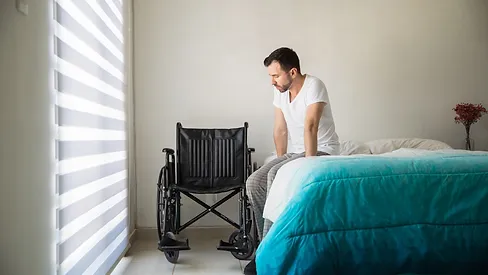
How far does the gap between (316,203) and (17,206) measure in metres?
0.96

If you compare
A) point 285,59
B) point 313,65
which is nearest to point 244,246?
point 285,59

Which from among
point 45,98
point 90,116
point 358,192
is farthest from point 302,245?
point 90,116

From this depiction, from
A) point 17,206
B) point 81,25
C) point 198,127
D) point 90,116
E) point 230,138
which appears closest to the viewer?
point 17,206

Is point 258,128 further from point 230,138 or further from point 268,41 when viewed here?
point 268,41

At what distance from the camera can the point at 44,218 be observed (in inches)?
62.5

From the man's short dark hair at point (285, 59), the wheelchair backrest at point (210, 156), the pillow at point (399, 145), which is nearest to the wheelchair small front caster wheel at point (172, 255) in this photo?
the wheelchair backrest at point (210, 156)

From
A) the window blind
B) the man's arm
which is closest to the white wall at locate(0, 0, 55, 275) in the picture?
the window blind

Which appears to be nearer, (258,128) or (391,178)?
(391,178)

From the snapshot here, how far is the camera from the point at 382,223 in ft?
5.45

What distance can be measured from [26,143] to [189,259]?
182 centimetres

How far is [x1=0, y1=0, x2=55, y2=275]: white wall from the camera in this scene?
1.32m

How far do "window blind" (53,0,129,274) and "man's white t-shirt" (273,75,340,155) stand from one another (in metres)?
1.06

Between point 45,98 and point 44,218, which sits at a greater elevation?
point 45,98

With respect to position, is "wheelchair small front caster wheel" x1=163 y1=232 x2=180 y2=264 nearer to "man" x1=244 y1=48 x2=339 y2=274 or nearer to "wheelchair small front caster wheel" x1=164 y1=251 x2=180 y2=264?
"wheelchair small front caster wheel" x1=164 y1=251 x2=180 y2=264
